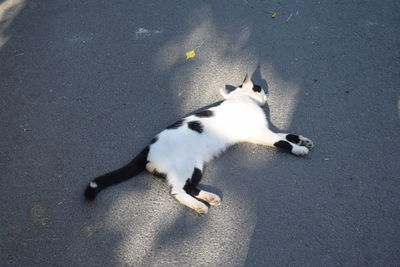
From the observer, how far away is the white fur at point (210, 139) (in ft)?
9.57

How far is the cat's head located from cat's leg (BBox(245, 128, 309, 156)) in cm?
40

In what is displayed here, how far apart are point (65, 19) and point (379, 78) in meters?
3.85

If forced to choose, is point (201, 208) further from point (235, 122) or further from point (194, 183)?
point (235, 122)

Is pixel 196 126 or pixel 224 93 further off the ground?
pixel 224 93

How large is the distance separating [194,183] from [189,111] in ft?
2.93

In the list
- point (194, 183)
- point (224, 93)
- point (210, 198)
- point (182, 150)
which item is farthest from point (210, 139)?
point (224, 93)

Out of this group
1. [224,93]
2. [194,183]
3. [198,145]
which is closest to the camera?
[194,183]

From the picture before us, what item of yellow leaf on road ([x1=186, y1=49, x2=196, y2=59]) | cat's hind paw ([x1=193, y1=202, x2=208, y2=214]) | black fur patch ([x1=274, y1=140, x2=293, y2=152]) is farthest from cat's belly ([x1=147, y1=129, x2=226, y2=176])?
yellow leaf on road ([x1=186, y1=49, x2=196, y2=59])

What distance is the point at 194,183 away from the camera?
9.75 feet

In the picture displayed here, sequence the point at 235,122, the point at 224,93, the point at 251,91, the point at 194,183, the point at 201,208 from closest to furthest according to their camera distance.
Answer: the point at 201,208 → the point at 194,183 → the point at 235,122 → the point at 251,91 → the point at 224,93

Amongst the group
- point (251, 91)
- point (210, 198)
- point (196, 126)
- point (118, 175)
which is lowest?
point (118, 175)

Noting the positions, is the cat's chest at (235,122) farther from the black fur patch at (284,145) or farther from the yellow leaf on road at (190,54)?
the yellow leaf on road at (190,54)

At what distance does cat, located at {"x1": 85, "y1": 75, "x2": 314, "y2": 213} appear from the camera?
291cm

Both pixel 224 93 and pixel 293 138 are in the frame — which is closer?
pixel 293 138
